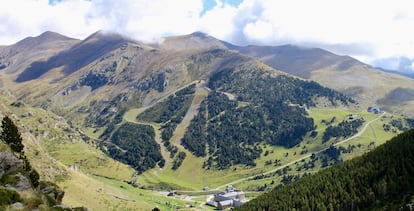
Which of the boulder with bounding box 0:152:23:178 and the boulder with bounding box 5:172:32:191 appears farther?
the boulder with bounding box 0:152:23:178

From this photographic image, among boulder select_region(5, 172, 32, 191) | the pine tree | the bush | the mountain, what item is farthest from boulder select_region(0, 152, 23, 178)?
the mountain

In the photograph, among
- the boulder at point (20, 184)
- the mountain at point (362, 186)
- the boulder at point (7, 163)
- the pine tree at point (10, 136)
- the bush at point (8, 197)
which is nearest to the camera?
the bush at point (8, 197)

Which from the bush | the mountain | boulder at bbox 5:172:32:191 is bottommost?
the mountain

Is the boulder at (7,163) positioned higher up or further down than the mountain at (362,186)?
higher up

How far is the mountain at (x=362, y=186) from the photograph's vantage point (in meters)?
124

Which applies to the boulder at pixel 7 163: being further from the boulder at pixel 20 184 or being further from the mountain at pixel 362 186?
the mountain at pixel 362 186

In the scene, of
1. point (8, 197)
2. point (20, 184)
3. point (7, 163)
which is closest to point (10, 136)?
point (7, 163)

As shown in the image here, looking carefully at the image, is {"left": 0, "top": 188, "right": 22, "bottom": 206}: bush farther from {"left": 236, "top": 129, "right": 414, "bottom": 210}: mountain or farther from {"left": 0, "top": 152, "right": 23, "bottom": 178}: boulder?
{"left": 236, "top": 129, "right": 414, "bottom": 210}: mountain

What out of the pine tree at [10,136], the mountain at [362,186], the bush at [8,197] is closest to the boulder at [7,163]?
the bush at [8,197]

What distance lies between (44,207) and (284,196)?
4494 inches

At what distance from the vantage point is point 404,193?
119 metres

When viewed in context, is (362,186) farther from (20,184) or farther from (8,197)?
(8,197)

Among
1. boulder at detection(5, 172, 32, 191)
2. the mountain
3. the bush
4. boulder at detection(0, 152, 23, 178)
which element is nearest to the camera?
the bush

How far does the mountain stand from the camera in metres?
124
